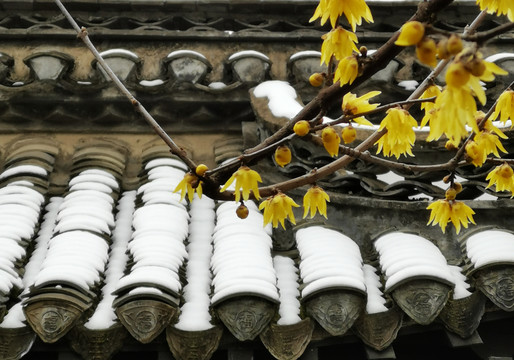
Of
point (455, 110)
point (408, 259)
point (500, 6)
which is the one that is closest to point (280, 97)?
point (408, 259)

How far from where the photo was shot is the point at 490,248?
14.7 feet

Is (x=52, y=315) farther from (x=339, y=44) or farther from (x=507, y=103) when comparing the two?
(x=507, y=103)

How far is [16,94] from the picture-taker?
247 inches

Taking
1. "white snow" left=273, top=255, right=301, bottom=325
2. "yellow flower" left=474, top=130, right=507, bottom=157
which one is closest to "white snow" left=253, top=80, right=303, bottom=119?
"white snow" left=273, top=255, right=301, bottom=325

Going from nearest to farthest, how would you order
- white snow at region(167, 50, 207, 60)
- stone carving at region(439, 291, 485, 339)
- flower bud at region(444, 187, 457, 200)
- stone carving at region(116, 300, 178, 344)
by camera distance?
1. flower bud at region(444, 187, 457, 200)
2. stone carving at region(116, 300, 178, 344)
3. stone carving at region(439, 291, 485, 339)
4. white snow at region(167, 50, 207, 60)

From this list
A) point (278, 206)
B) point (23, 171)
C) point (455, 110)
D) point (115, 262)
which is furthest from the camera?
point (23, 171)

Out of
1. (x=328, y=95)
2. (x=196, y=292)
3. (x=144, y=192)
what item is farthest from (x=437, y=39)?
(x=144, y=192)

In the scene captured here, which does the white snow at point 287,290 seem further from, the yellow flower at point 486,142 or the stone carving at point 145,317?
the yellow flower at point 486,142

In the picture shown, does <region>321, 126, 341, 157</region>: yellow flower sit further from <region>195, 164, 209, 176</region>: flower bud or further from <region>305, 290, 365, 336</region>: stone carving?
<region>305, 290, 365, 336</region>: stone carving

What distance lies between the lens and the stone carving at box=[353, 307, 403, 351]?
13.4 ft

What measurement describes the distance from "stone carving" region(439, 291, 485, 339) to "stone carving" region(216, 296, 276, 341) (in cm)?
85

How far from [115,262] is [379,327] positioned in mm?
1622

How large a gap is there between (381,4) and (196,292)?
3.78 m

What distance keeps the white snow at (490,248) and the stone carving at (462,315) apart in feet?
0.69
